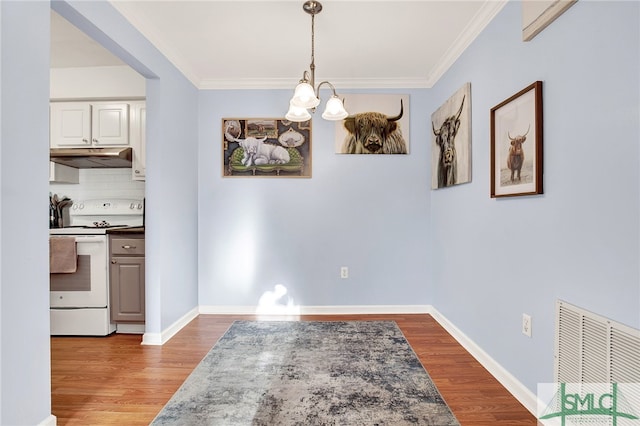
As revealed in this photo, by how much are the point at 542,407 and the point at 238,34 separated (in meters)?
3.15

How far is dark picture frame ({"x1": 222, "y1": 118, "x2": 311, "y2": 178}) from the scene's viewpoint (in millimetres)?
3570

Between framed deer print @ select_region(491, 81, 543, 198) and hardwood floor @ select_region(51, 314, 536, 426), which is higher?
framed deer print @ select_region(491, 81, 543, 198)

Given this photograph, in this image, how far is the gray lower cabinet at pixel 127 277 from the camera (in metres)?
2.93

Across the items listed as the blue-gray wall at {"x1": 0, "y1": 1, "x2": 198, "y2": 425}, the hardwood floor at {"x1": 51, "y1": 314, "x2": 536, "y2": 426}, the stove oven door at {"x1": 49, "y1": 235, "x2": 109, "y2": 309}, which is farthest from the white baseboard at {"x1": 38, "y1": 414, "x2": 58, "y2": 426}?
the stove oven door at {"x1": 49, "y1": 235, "x2": 109, "y2": 309}

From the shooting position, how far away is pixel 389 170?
357 cm

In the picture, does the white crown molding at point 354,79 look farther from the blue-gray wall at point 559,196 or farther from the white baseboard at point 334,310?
the white baseboard at point 334,310

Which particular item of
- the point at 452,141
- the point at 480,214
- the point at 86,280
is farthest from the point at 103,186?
the point at 480,214

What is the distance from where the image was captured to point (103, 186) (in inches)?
143

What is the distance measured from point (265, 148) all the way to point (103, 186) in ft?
5.96

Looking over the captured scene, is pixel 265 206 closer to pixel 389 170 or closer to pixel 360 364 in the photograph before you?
pixel 389 170

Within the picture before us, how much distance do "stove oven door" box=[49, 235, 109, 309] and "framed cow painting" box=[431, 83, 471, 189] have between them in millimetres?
3087

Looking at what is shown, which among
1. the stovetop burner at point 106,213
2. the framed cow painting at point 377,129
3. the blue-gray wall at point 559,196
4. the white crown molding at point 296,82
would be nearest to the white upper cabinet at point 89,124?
the stovetop burner at point 106,213

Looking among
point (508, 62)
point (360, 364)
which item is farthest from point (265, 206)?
point (508, 62)

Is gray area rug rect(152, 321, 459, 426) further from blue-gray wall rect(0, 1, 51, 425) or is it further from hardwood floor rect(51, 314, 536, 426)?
blue-gray wall rect(0, 1, 51, 425)
